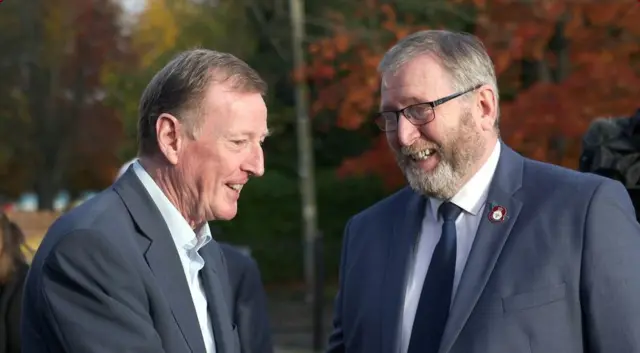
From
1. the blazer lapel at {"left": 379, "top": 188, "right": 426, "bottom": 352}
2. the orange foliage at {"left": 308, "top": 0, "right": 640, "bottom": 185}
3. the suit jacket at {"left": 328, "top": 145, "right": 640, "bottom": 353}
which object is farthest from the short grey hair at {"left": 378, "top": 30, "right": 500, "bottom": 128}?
the orange foliage at {"left": 308, "top": 0, "right": 640, "bottom": 185}

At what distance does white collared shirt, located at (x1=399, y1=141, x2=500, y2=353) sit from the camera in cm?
354

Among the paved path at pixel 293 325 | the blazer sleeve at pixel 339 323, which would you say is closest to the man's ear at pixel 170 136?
the blazer sleeve at pixel 339 323

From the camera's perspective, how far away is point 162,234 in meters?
3.15

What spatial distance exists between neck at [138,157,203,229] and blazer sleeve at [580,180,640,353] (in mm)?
1109

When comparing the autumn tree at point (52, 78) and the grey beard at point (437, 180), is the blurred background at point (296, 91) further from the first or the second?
the grey beard at point (437, 180)

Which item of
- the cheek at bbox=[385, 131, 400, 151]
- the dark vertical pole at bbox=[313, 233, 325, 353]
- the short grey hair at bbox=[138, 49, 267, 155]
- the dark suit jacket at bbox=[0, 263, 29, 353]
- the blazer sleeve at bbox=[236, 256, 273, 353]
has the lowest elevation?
the dark vertical pole at bbox=[313, 233, 325, 353]

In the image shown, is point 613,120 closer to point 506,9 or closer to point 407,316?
point 407,316

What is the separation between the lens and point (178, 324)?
120 inches

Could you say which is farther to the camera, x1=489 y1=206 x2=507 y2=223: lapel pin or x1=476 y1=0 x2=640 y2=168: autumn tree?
x1=476 y1=0 x2=640 y2=168: autumn tree

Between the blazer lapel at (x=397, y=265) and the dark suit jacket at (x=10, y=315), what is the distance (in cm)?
234

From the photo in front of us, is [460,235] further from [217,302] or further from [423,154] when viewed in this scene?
[217,302]

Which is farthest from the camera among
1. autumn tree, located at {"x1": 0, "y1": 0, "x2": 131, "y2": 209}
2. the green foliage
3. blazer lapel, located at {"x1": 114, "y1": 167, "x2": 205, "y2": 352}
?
autumn tree, located at {"x1": 0, "y1": 0, "x2": 131, "y2": 209}

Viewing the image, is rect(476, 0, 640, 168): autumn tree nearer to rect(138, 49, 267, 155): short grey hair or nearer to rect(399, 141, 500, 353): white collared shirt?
rect(399, 141, 500, 353): white collared shirt

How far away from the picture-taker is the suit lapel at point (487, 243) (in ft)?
11.0
